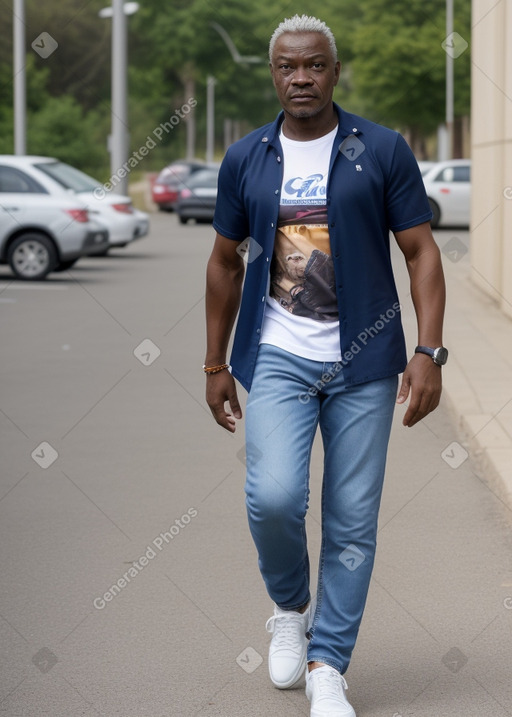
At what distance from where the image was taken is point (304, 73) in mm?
3826

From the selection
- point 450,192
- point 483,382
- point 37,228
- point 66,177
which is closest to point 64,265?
point 66,177

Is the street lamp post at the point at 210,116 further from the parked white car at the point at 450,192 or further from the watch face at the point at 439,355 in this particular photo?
the watch face at the point at 439,355

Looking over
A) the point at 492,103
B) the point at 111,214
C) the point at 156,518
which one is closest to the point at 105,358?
the point at 156,518

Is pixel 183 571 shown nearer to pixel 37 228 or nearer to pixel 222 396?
pixel 222 396

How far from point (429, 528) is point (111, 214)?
17221 millimetres

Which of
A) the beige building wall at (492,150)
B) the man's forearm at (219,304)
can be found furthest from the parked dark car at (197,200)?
the man's forearm at (219,304)

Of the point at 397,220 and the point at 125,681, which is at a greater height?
the point at 397,220

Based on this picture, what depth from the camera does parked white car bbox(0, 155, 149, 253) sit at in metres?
19.8

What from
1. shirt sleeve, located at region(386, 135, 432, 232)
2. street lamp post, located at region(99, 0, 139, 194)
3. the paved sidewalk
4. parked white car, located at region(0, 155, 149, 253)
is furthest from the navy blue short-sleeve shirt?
street lamp post, located at region(99, 0, 139, 194)

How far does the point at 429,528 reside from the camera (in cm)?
606

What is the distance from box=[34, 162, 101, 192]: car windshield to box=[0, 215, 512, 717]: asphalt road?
34.2 ft

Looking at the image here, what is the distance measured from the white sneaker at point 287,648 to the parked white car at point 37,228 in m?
15.5

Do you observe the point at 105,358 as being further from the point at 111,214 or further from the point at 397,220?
the point at 111,214

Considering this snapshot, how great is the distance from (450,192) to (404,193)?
25826 mm
